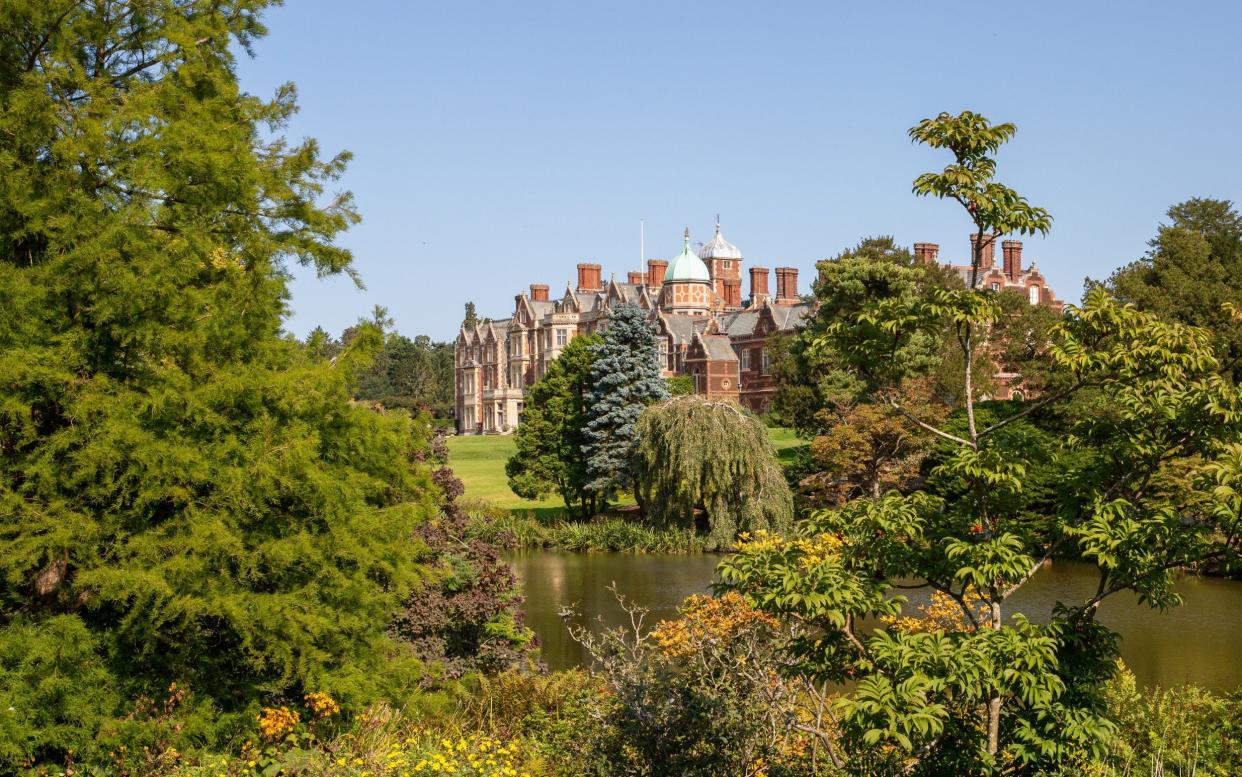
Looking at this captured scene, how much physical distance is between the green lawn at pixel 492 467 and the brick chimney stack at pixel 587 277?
15445 mm

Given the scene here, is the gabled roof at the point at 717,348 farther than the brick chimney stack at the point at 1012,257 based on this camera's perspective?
No

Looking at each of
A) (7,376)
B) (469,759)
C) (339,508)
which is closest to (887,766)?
(469,759)

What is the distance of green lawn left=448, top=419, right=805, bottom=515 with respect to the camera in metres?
39.4

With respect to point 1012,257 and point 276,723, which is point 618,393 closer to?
point 276,723

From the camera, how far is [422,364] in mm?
107625

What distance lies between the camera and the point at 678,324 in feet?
229

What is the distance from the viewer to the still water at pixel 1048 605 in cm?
1557

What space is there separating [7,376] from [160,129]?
2.17 metres

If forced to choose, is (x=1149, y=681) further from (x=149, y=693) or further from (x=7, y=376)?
(x=7, y=376)

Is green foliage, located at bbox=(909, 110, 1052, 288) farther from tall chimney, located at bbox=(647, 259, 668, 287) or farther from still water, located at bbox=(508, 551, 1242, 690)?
tall chimney, located at bbox=(647, 259, 668, 287)

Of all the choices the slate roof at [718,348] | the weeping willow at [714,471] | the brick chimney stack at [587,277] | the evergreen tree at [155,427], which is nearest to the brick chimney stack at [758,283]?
the brick chimney stack at [587,277]

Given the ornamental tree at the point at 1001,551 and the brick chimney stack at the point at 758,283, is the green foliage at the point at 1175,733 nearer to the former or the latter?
the ornamental tree at the point at 1001,551

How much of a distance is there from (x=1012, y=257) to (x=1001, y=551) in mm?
62659

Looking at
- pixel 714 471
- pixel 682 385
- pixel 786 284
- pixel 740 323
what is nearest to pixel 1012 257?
pixel 786 284
